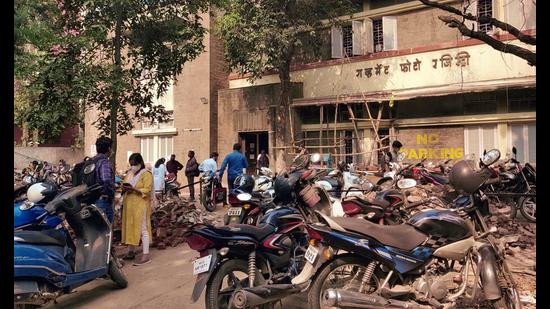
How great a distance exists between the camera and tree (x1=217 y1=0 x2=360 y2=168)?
13125mm

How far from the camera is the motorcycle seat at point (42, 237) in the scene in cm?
361

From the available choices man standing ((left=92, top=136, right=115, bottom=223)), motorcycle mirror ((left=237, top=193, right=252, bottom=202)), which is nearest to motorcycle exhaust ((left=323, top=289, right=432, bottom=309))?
motorcycle mirror ((left=237, top=193, right=252, bottom=202))

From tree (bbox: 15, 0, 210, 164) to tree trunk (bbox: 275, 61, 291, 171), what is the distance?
284 inches

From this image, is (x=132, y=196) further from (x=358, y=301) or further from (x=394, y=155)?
(x=394, y=155)

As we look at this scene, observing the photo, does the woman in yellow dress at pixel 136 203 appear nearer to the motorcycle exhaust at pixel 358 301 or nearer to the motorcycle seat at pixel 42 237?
the motorcycle seat at pixel 42 237

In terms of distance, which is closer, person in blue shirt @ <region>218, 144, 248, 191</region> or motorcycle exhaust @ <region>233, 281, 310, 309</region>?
motorcycle exhaust @ <region>233, 281, 310, 309</region>

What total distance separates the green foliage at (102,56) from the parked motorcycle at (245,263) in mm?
3311

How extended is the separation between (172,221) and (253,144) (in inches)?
360

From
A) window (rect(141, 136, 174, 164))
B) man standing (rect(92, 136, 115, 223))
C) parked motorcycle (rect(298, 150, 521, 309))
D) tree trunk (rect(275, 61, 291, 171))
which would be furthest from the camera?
window (rect(141, 136, 174, 164))

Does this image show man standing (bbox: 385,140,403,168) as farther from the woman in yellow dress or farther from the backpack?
the backpack

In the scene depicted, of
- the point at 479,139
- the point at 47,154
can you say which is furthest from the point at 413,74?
the point at 47,154

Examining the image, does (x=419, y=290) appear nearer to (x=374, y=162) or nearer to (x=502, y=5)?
(x=374, y=162)

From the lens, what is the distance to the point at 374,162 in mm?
13789
